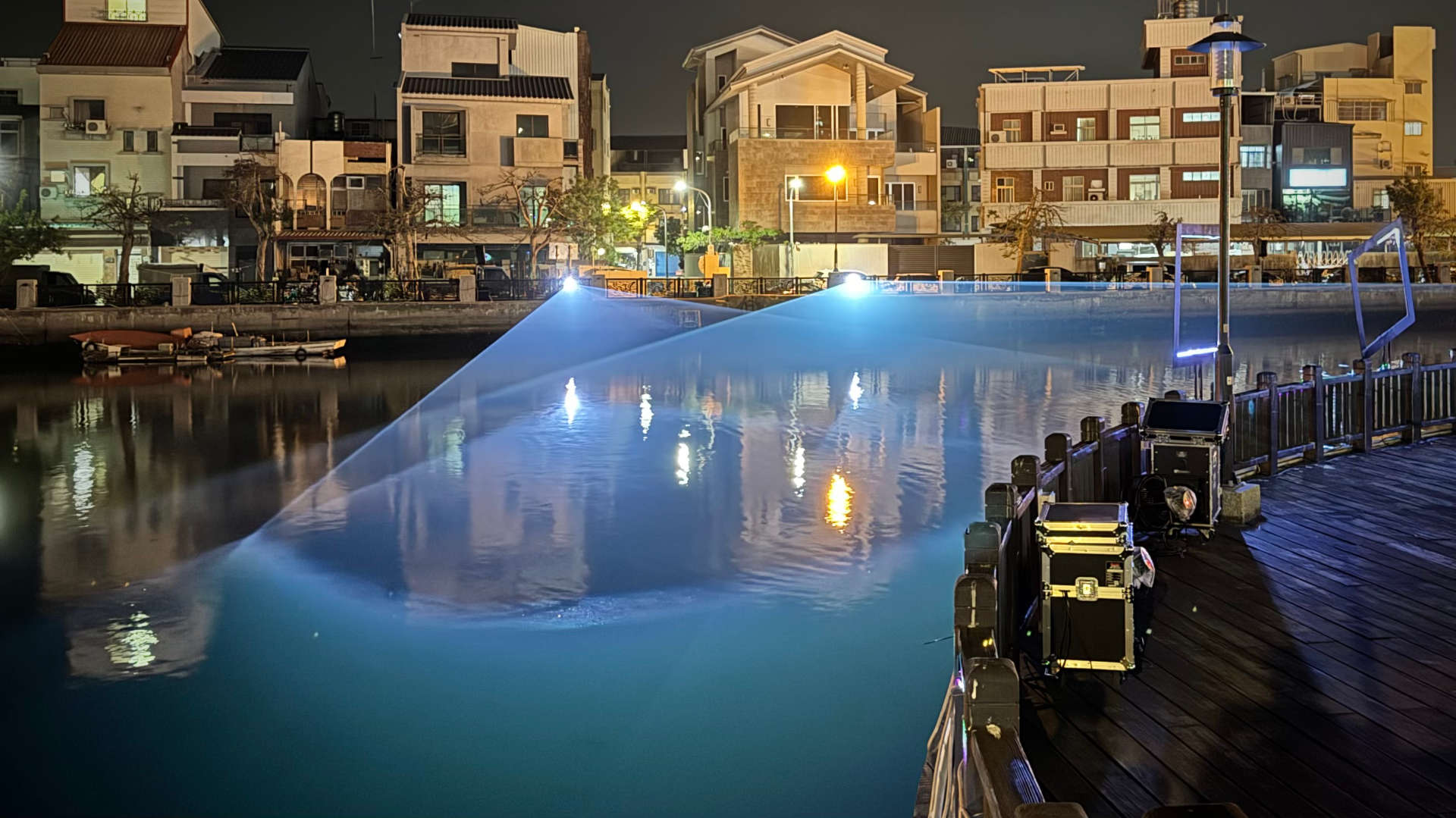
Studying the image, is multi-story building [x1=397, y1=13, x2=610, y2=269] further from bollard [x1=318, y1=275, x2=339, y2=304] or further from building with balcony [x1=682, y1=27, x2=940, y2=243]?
bollard [x1=318, y1=275, x2=339, y2=304]

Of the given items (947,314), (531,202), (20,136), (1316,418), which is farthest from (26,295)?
(1316,418)

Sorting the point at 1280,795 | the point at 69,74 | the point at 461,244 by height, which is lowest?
the point at 1280,795

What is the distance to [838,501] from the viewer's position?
64.7ft

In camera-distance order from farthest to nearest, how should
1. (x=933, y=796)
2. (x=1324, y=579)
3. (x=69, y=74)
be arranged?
(x=69, y=74) → (x=1324, y=579) → (x=933, y=796)

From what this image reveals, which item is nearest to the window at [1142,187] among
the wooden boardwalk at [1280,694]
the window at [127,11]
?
the window at [127,11]

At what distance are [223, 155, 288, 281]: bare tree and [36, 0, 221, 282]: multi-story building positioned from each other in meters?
3.89

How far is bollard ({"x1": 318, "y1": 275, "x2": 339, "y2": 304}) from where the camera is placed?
51031 millimetres

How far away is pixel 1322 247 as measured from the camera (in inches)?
2931

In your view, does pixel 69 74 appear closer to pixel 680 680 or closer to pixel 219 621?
pixel 219 621

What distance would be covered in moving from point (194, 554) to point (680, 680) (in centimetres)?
825

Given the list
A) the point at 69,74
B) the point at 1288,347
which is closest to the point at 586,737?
the point at 1288,347

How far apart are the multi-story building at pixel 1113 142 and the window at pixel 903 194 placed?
4.67m

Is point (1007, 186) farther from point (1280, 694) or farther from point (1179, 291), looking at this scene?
point (1280, 694)

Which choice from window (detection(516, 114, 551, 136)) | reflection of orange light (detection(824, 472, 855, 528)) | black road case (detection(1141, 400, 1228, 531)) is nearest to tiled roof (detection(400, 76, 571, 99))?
window (detection(516, 114, 551, 136))
